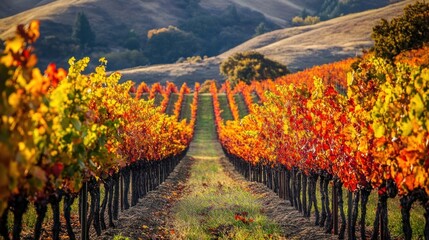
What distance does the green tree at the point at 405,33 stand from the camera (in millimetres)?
60469

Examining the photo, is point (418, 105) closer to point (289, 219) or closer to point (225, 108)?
point (289, 219)

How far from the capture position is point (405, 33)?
6078cm

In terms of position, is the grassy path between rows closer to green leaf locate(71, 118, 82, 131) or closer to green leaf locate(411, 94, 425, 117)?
green leaf locate(411, 94, 425, 117)

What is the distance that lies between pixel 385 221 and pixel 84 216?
7.95 metres

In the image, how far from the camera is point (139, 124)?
2694 cm

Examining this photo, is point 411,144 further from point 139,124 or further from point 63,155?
point 139,124

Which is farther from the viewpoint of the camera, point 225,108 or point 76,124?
point 225,108

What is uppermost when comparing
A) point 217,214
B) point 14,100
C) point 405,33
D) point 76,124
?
point 405,33

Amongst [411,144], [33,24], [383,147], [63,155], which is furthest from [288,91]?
[33,24]

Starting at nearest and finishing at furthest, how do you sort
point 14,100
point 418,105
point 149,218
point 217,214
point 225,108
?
1. point 14,100
2. point 418,105
3. point 149,218
4. point 217,214
5. point 225,108

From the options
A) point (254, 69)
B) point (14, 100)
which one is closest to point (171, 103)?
point (254, 69)

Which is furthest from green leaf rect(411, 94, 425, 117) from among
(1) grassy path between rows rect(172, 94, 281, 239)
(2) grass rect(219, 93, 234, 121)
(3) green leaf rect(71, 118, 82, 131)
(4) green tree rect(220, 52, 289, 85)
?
(4) green tree rect(220, 52, 289, 85)

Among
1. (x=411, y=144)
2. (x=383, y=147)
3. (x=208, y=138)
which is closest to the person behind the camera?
(x=411, y=144)

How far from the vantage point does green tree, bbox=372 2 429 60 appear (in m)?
60.5
